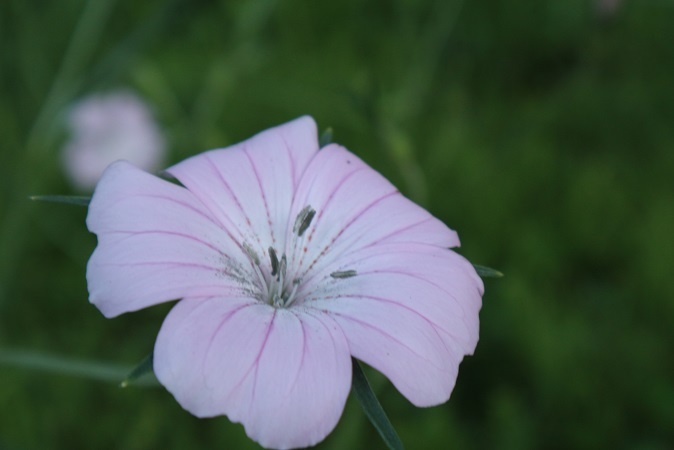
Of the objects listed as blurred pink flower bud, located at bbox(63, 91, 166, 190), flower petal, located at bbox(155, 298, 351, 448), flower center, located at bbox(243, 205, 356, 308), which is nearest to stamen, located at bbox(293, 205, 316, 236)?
flower center, located at bbox(243, 205, 356, 308)

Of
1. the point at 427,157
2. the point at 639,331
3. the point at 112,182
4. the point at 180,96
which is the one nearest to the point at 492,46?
the point at 427,157

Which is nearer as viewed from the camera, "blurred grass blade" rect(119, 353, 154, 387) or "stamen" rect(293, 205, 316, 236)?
"blurred grass blade" rect(119, 353, 154, 387)

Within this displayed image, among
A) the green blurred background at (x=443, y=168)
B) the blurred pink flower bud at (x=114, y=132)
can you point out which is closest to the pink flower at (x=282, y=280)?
the green blurred background at (x=443, y=168)

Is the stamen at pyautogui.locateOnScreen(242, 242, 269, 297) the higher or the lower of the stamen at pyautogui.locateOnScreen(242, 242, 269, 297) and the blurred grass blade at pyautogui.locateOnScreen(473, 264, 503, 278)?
the lower

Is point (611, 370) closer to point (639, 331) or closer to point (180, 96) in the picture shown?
point (639, 331)

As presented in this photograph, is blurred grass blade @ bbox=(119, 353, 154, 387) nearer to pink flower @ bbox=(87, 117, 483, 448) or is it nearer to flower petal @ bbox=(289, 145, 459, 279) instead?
pink flower @ bbox=(87, 117, 483, 448)

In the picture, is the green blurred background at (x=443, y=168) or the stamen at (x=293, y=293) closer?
the stamen at (x=293, y=293)

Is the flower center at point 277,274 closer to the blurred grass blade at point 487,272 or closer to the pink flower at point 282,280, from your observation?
the pink flower at point 282,280
